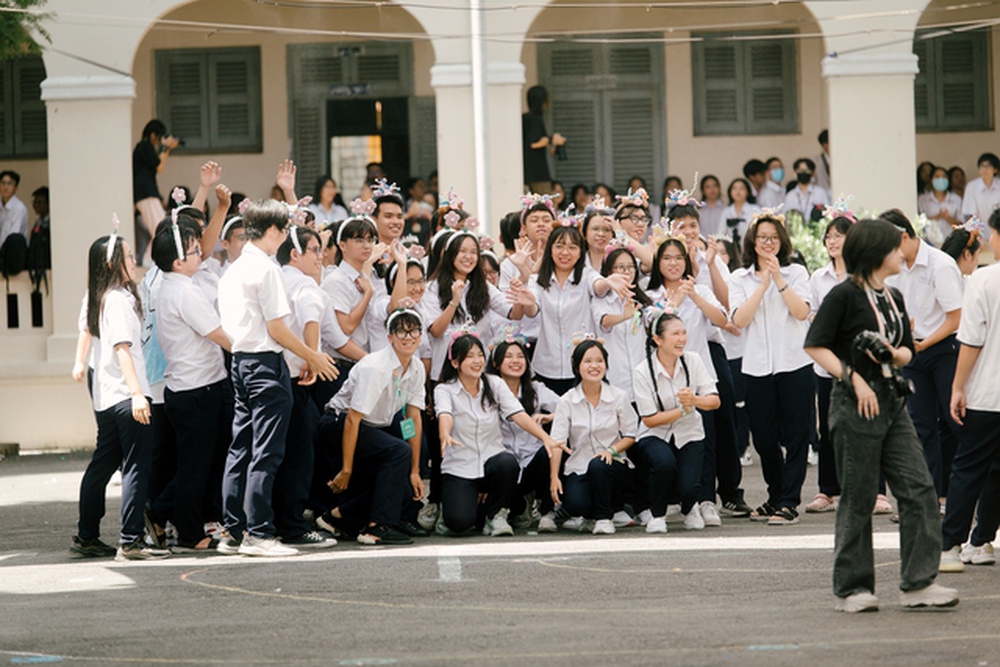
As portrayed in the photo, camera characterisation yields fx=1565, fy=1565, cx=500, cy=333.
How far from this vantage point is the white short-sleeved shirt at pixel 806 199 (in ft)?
59.0

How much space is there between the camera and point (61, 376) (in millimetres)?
16344

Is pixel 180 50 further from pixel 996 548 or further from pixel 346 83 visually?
pixel 996 548

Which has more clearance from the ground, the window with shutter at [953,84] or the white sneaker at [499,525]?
the window with shutter at [953,84]

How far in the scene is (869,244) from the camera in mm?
7090

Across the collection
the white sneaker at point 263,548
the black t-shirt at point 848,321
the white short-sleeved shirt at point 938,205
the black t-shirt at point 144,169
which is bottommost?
the white sneaker at point 263,548

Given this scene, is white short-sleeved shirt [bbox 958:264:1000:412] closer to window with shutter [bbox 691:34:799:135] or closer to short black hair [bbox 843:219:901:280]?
short black hair [bbox 843:219:901:280]

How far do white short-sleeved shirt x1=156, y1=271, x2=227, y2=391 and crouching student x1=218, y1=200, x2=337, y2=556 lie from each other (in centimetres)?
19

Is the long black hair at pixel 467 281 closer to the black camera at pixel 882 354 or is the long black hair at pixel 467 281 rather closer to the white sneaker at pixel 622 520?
the white sneaker at pixel 622 520

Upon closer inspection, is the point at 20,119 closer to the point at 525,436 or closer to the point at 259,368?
the point at 525,436

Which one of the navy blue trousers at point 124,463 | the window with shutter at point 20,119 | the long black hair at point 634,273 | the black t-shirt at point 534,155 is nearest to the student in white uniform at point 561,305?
the long black hair at point 634,273

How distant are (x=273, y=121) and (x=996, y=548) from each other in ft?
43.2

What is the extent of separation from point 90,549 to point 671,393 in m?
3.68

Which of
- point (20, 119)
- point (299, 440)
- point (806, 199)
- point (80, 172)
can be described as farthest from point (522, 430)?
point (20, 119)

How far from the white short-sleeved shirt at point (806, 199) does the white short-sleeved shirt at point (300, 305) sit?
31.4 ft
